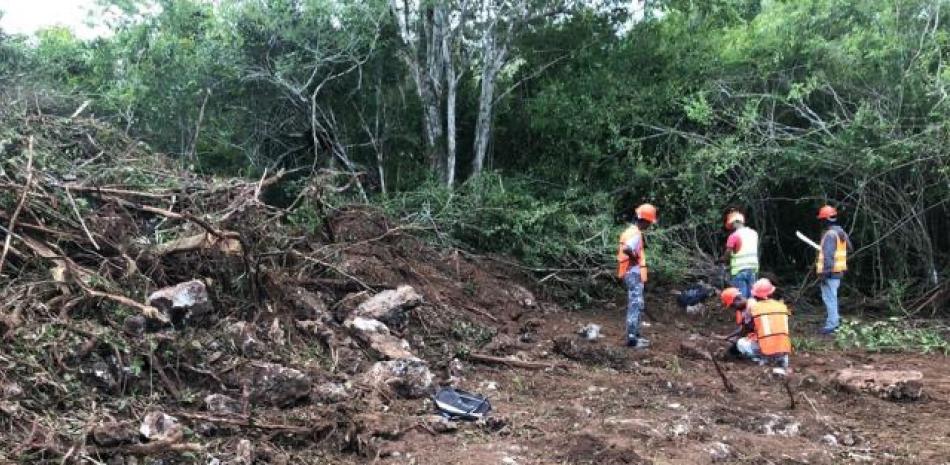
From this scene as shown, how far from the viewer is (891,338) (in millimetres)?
7480

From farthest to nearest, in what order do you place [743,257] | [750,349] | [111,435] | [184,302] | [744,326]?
[743,257]
[744,326]
[750,349]
[184,302]
[111,435]

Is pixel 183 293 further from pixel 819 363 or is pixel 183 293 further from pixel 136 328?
pixel 819 363

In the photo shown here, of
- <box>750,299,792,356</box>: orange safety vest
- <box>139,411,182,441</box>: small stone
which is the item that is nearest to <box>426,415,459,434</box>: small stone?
<box>139,411,182,441</box>: small stone

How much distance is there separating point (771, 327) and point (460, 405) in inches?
108

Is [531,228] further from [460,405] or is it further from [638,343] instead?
[460,405]

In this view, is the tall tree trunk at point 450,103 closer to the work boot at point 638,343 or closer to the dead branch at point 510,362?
the work boot at point 638,343

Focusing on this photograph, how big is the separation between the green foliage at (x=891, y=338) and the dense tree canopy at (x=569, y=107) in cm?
113

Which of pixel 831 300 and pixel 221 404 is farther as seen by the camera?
pixel 831 300

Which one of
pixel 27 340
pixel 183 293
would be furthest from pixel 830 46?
pixel 27 340

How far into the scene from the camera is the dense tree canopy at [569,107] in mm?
8797

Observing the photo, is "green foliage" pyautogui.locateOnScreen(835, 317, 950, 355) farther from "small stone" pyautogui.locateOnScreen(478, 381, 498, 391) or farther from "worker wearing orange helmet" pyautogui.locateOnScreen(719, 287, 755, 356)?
"small stone" pyautogui.locateOnScreen(478, 381, 498, 391)

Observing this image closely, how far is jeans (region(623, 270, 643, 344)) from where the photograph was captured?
7.03m

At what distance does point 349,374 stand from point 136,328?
146cm

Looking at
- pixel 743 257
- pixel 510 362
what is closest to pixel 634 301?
pixel 510 362
